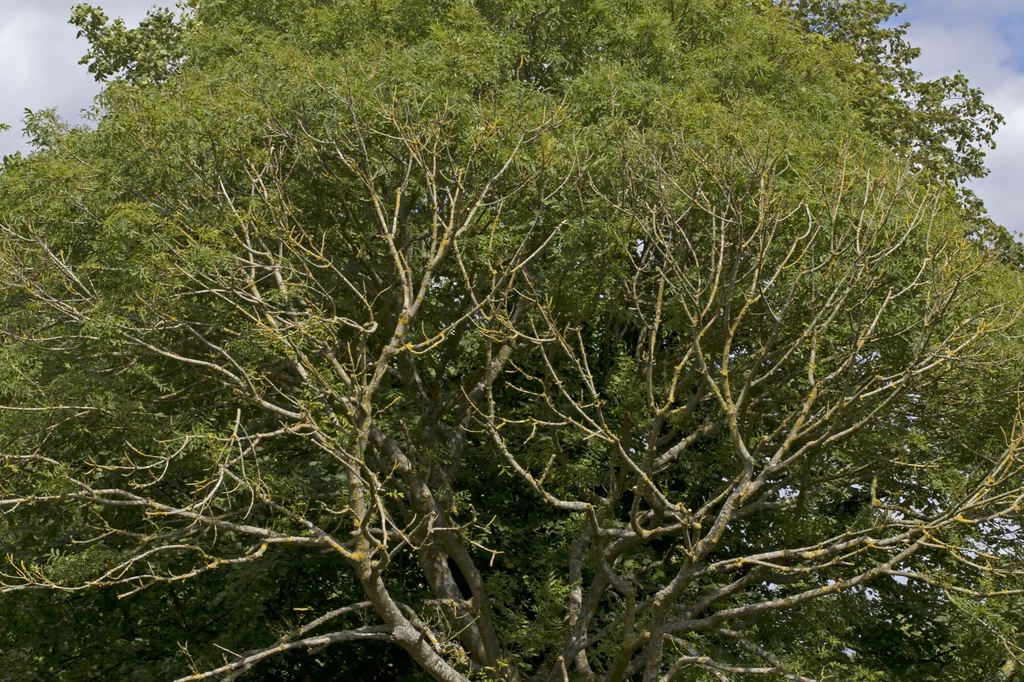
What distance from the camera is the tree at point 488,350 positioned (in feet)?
41.2

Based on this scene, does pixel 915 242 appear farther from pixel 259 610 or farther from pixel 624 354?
pixel 259 610

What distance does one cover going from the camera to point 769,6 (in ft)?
62.4

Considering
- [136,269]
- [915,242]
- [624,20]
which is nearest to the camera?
[136,269]

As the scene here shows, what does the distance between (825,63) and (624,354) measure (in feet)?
18.6

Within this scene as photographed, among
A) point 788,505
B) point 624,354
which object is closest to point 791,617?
point 788,505

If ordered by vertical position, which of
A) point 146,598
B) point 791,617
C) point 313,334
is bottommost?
point 791,617

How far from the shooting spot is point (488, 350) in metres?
13.6

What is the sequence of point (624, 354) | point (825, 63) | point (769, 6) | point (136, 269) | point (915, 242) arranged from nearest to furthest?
point (136, 269) < point (915, 242) < point (624, 354) < point (825, 63) < point (769, 6)

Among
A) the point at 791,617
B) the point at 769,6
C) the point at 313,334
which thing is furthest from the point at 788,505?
the point at 769,6

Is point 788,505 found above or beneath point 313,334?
beneath

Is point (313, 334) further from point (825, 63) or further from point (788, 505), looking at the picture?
point (825, 63)

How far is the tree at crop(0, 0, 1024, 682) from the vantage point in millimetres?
12562

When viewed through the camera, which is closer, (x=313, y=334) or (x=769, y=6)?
(x=313, y=334)

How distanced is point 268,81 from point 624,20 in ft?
16.0
